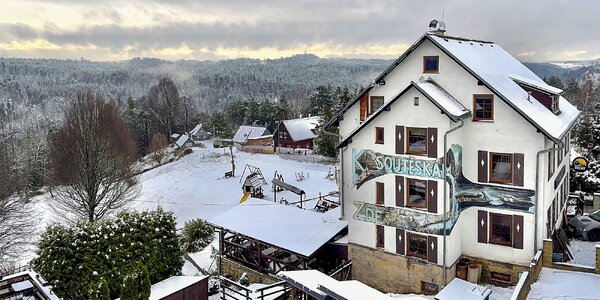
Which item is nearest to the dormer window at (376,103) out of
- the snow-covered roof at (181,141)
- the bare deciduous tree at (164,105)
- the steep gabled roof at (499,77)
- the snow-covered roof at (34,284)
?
the steep gabled roof at (499,77)

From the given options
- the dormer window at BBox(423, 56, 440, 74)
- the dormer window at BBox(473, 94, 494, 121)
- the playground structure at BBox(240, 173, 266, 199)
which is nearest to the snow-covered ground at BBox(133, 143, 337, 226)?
the playground structure at BBox(240, 173, 266, 199)

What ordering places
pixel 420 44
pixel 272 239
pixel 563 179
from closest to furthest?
1. pixel 420 44
2. pixel 272 239
3. pixel 563 179

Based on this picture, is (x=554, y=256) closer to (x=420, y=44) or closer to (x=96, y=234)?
(x=420, y=44)

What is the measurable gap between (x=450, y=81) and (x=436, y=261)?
7.29m

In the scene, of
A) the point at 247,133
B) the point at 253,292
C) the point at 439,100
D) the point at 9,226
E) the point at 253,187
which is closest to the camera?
the point at 253,292

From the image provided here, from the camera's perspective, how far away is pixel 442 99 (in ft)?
62.7

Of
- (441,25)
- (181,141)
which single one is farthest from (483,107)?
(181,141)

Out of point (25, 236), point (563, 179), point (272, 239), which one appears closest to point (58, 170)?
point (25, 236)

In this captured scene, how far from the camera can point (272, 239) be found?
73.6 ft

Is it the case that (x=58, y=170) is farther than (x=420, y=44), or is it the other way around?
(x=58, y=170)

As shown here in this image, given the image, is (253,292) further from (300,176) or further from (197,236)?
(300,176)

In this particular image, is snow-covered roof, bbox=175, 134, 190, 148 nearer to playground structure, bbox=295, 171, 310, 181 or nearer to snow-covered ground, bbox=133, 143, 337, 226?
snow-covered ground, bbox=133, 143, 337, 226

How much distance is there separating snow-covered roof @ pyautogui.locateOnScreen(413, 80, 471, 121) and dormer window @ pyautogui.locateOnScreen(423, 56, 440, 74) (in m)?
0.49

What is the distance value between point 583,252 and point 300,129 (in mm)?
49556
